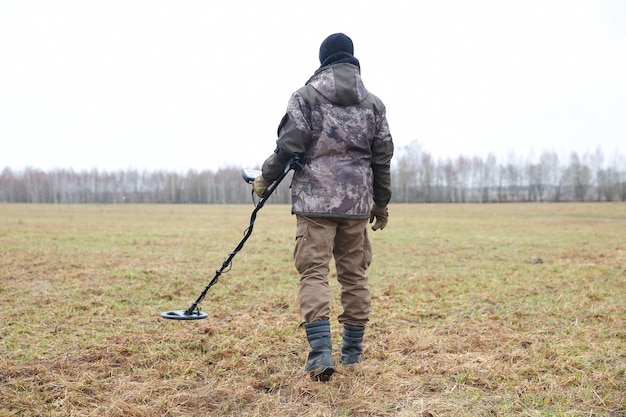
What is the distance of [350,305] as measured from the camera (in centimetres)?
390

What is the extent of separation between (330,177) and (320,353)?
138 centimetres

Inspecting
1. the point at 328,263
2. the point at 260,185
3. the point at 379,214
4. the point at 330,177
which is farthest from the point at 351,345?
the point at 260,185

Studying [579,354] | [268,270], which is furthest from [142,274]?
[579,354]

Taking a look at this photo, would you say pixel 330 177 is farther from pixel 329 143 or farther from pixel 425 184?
pixel 425 184

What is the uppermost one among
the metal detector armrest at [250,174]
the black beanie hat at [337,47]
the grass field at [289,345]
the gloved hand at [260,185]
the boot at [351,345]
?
the black beanie hat at [337,47]

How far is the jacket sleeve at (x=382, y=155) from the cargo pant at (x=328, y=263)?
0.42 m

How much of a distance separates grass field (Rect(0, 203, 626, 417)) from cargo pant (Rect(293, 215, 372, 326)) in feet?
1.68

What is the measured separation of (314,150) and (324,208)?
48cm

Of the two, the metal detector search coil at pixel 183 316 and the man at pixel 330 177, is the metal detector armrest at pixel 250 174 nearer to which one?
the man at pixel 330 177

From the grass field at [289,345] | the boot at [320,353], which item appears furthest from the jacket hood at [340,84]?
the grass field at [289,345]

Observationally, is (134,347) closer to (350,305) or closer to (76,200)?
(350,305)

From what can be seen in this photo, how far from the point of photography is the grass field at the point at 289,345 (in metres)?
3.14

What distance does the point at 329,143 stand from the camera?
364 centimetres

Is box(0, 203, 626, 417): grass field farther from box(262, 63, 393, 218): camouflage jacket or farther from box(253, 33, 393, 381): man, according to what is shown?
box(262, 63, 393, 218): camouflage jacket
